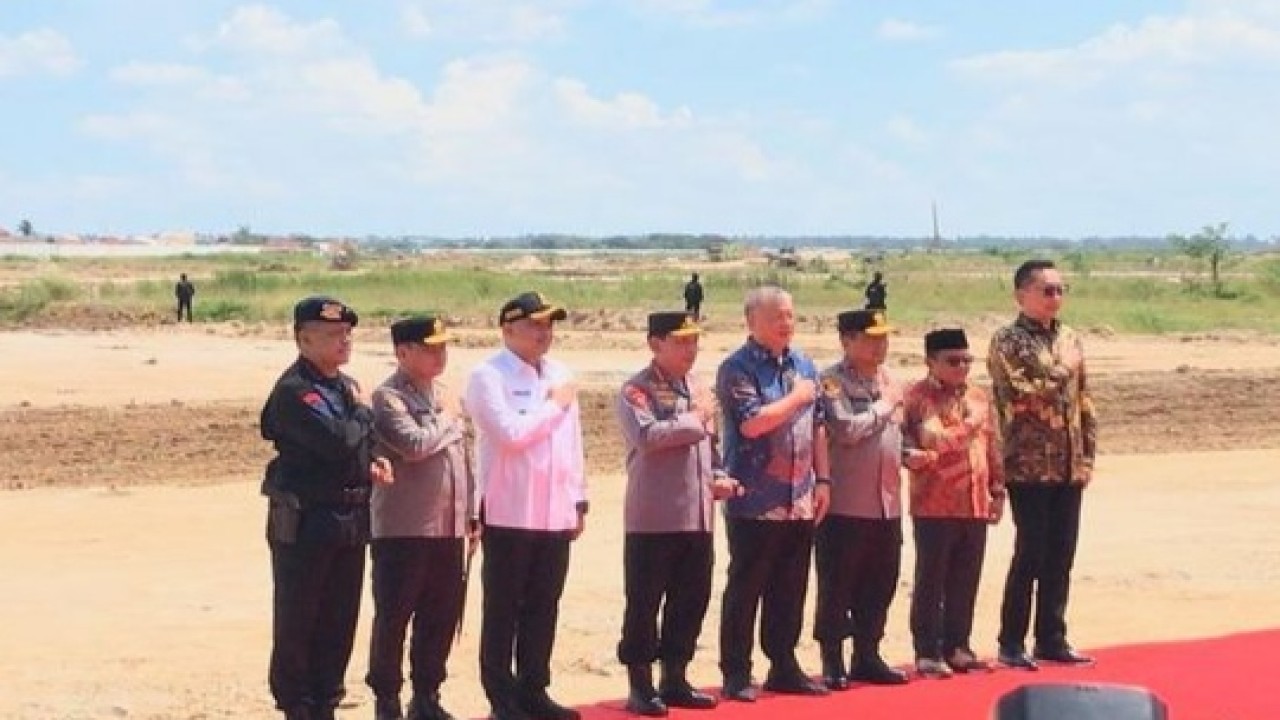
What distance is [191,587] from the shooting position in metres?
12.3

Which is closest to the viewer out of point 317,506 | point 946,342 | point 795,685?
point 317,506

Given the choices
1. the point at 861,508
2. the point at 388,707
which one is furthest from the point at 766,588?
the point at 388,707

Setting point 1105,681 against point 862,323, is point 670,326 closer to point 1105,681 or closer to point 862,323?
point 862,323

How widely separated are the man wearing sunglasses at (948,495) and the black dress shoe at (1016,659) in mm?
156

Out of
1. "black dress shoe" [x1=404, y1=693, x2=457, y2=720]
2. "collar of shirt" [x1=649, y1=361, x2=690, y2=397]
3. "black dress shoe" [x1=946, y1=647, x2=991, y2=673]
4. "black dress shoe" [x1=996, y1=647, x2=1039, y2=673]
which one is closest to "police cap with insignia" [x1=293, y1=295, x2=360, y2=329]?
"collar of shirt" [x1=649, y1=361, x2=690, y2=397]

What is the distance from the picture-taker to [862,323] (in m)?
8.51

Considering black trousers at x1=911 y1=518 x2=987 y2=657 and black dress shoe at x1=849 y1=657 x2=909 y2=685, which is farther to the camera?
black trousers at x1=911 y1=518 x2=987 y2=657

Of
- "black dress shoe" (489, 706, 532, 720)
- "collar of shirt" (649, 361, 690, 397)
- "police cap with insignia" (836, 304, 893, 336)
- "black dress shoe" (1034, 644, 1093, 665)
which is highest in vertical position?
"police cap with insignia" (836, 304, 893, 336)

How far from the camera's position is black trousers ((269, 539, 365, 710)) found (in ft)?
23.6

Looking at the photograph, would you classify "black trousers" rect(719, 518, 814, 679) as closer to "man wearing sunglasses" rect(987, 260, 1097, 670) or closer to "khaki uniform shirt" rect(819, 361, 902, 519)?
"khaki uniform shirt" rect(819, 361, 902, 519)

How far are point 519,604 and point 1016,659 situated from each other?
2.47 m

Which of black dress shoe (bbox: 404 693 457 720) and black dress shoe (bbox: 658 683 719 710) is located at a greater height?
black dress shoe (bbox: 404 693 457 720)

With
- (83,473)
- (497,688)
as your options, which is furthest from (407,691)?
(83,473)

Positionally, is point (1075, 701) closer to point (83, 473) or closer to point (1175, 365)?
point (83, 473)
